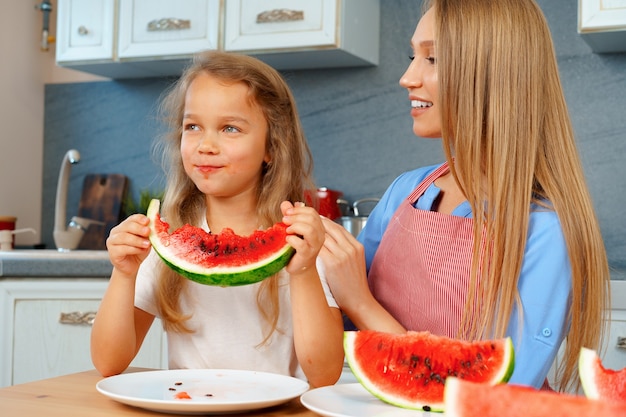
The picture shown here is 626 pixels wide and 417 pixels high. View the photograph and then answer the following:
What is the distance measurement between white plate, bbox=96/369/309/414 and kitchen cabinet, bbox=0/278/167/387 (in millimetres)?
1538

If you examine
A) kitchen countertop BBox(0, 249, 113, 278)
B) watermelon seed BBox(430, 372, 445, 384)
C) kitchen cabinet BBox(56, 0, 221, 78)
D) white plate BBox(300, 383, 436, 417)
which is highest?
kitchen cabinet BBox(56, 0, 221, 78)

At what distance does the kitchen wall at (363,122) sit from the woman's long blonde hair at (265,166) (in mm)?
1086

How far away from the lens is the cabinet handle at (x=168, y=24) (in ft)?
10.7

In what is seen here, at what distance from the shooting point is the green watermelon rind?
34.3 inches

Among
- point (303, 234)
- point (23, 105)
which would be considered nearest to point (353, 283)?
point (303, 234)

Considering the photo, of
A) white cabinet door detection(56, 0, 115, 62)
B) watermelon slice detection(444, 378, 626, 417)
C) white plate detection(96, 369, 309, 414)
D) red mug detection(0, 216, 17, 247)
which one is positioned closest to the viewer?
watermelon slice detection(444, 378, 626, 417)

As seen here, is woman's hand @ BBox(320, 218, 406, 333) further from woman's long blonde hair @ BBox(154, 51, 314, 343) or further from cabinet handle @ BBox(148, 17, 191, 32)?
cabinet handle @ BBox(148, 17, 191, 32)

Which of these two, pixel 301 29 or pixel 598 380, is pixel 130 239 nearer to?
pixel 598 380

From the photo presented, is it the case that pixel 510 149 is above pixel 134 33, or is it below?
below

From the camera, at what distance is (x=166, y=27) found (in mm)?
3279

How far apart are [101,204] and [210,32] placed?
1.08m

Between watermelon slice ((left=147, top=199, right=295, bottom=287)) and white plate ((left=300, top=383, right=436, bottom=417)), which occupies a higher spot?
watermelon slice ((left=147, top=199, right=295, bottom=287))

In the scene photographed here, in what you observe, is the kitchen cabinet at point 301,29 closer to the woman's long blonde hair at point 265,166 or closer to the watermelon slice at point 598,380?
the woman's long blonde hair at point 265,166

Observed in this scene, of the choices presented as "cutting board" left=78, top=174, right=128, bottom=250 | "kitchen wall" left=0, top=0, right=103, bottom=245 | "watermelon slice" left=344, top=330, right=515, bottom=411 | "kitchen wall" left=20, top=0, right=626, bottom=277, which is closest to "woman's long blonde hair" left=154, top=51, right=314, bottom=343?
"watermelon slice" left=344, top=330, right=515, bottom=411
